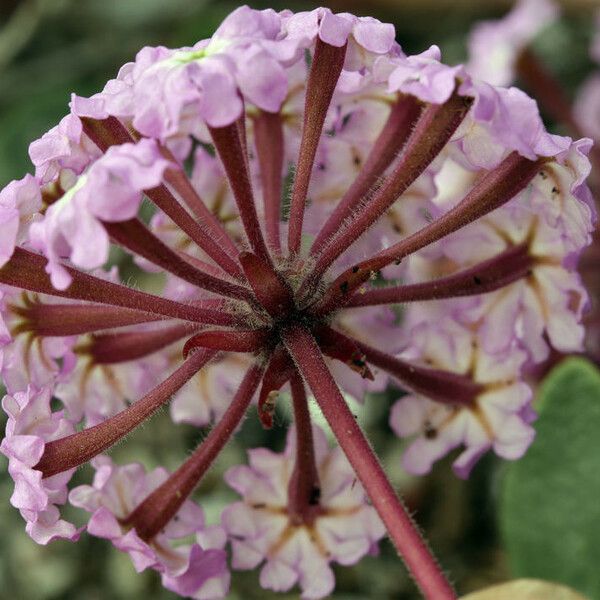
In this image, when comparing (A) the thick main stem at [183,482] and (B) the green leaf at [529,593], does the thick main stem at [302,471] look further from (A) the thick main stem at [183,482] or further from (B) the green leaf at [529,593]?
(B) the green leaf at [529,593]

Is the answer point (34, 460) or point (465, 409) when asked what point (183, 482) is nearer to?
point (34, 460)

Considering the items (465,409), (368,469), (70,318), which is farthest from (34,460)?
(465,409)

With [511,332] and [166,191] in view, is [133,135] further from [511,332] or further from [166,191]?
[511,332]

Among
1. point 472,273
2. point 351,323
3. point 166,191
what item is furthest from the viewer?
point 351,323

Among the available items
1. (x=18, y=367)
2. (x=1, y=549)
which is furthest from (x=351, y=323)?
(x=1, y=549)

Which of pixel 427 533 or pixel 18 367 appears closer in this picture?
pixel 18 367
